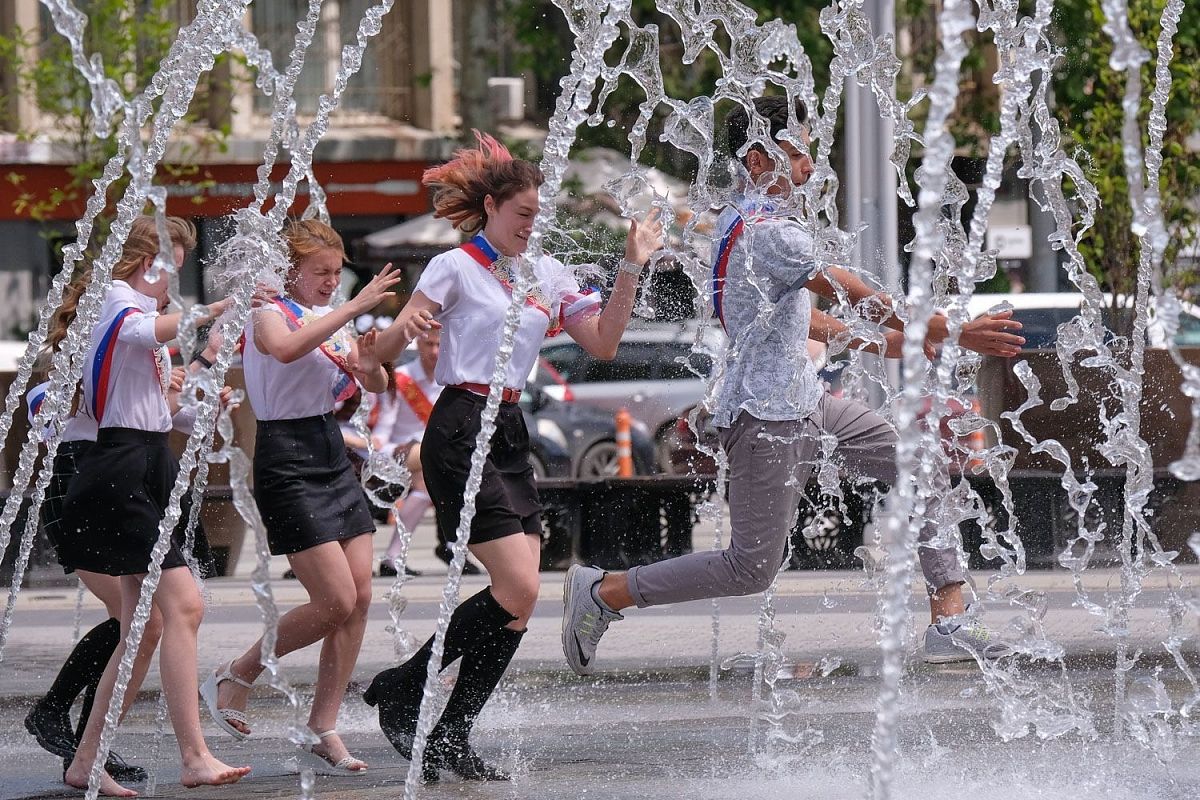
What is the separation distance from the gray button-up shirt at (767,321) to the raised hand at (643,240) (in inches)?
9.6

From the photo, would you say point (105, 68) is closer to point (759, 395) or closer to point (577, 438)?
point (577, 438)

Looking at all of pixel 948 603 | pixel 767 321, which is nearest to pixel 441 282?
pixel 767 321

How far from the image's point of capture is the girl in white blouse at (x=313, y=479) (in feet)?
16.1

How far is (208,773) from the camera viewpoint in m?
4.66

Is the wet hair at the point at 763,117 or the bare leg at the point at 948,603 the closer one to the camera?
the wet hair at the point at 763,117

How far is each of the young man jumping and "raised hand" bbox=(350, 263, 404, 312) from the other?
875 mm

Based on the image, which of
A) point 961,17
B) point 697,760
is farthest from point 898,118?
point 961,17

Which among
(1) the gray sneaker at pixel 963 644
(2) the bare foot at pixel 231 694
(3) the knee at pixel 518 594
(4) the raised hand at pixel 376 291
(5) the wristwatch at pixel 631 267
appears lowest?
(2) the bare foot at pixel 231 694

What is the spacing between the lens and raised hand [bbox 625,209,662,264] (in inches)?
186

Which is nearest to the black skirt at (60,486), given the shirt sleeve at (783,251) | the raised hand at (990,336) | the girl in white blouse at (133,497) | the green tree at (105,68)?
the girl in white blouse at (133,497)

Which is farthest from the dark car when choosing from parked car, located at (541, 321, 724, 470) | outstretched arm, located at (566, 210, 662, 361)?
outstretched arm, located at (566, 210, 662, 361)

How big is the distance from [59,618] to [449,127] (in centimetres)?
1591

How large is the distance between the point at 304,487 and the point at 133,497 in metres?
0.45

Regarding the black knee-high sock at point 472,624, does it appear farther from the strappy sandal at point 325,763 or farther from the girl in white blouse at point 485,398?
the strappy sandal at point 325,763
